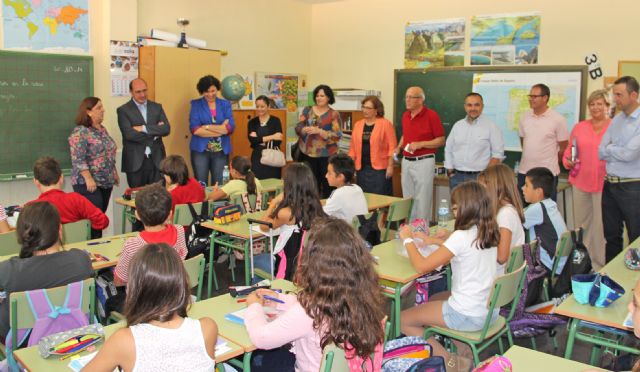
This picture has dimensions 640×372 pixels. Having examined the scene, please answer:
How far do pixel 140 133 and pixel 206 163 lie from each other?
955 millimetres

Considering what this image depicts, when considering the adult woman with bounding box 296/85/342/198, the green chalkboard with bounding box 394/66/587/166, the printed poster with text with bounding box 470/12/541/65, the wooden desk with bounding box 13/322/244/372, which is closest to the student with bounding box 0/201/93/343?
the wooden desk with bounding box 13/322/244/372

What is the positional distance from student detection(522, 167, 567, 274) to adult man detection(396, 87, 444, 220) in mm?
2469

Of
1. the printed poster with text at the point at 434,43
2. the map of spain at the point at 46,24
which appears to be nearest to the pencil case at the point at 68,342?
the map of spain at the point at 46,24

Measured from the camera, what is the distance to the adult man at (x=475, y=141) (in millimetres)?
6316

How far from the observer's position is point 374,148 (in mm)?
6797

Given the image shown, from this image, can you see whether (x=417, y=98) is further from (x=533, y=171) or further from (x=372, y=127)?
(x=533, y=171)

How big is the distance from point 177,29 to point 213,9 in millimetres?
665

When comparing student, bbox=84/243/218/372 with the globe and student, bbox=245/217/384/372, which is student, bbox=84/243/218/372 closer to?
student, bbox=245/217/384/372

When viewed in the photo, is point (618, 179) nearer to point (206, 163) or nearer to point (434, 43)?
point (434, 43)

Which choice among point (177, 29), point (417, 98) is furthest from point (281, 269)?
point (177, 29)

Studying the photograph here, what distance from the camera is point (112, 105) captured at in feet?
21.8

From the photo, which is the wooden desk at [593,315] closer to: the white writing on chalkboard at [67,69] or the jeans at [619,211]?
the jeans at [619,211]

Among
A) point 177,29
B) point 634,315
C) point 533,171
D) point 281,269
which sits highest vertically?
point 177,29

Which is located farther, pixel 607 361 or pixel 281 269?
pixel 281 269
